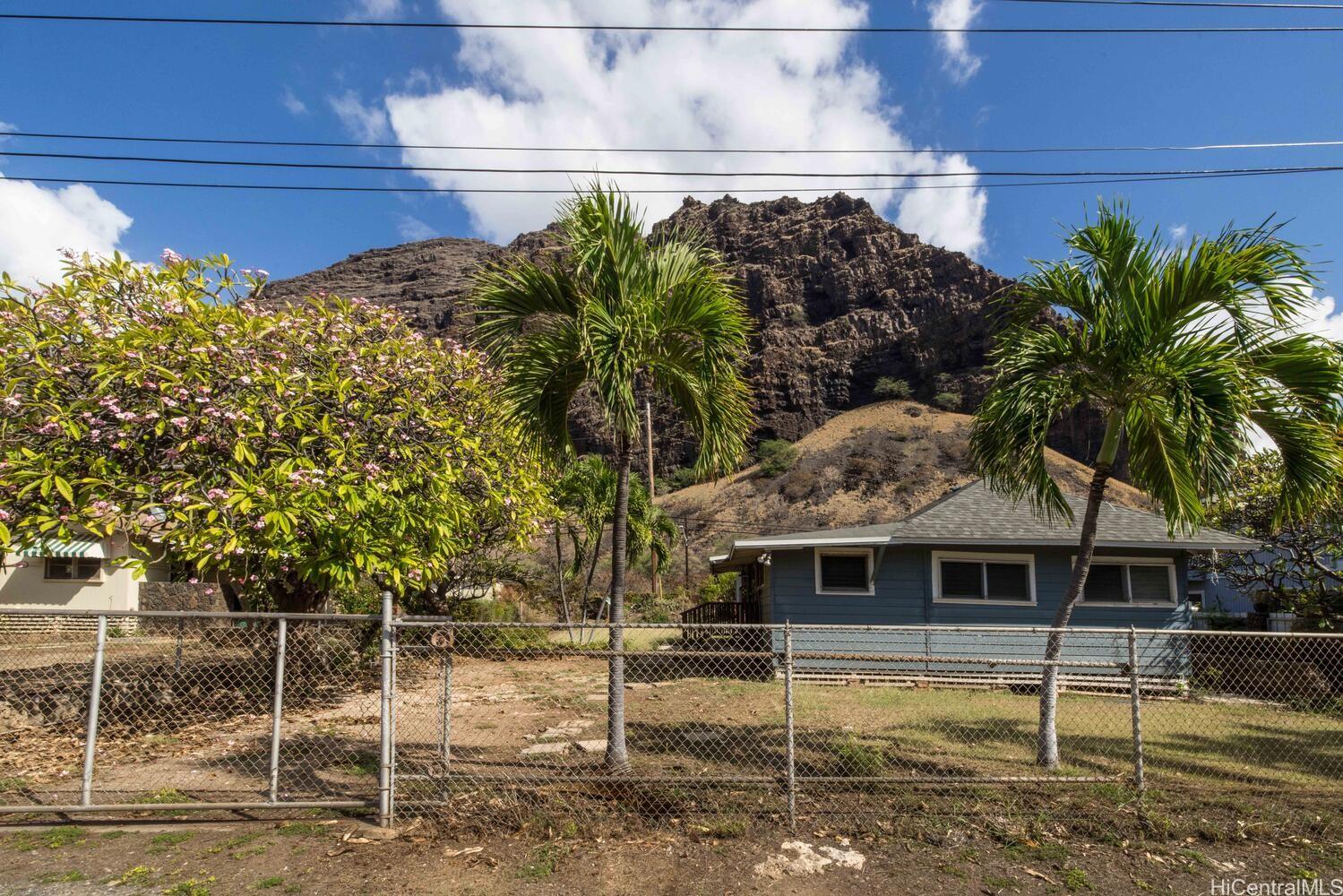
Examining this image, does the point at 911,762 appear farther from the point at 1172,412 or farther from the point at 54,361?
the point at 54,361

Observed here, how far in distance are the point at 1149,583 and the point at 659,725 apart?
9.71m

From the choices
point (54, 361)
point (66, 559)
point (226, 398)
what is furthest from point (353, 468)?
point (66, 559)

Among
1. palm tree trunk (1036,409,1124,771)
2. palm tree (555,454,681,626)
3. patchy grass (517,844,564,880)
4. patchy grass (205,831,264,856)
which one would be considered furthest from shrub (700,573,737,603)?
patchy grass (205,831,264,856)

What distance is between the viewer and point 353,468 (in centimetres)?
856

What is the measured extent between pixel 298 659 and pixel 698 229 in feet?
28.8

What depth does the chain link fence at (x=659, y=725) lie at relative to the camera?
18.6 ft

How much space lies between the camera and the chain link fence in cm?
566

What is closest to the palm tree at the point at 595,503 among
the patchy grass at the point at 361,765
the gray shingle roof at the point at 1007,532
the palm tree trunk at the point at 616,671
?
the gray shingle roof at the point at 1007,532

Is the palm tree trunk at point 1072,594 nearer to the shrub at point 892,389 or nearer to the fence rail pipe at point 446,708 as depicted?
the fence rail pipe at point 446,708

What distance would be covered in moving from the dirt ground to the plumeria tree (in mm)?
2927

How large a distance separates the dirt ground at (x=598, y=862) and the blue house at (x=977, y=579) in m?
8.06

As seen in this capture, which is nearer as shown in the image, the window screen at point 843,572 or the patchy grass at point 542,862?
the patchy grass at point 542,862

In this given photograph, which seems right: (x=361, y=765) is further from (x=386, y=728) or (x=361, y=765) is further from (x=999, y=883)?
(x=999, y=883)

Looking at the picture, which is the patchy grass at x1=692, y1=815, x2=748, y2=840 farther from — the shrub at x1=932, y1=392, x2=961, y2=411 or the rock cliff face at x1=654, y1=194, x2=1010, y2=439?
the shrub at x1=932, y1=392, x2=961, y2=411
